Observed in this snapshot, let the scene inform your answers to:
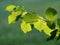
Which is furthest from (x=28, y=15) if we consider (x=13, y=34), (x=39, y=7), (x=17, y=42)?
(x=39, y=7)

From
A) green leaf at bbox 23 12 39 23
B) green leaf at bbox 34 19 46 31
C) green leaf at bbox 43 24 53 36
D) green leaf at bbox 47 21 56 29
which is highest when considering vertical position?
green leaf at bbox 23 12 39 23

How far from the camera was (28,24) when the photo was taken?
49 centimetres

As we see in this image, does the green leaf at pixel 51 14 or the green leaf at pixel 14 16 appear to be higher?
the green leaf at pixel 51 14

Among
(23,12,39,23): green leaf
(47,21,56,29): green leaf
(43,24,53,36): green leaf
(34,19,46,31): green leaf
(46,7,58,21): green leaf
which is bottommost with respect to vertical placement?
(43,24,53,36): green leaf

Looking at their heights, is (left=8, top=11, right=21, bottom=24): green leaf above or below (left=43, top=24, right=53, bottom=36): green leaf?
above

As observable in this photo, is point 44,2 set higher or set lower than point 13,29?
higher

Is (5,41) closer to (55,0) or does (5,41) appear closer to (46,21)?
(55,0)

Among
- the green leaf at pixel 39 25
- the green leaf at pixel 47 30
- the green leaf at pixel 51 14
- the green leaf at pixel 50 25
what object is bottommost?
the green leaf at pixel 47 30

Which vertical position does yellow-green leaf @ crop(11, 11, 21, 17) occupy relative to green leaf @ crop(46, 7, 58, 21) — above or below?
below

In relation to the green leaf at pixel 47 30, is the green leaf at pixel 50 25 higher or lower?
higher

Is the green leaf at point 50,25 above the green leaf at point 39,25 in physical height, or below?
above

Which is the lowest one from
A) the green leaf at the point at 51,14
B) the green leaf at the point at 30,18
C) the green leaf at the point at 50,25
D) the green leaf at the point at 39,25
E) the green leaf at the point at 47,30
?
the green leaf at the point at 47,30

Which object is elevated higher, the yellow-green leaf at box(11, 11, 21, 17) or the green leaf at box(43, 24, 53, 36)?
the yellow-green leaf at box(11, 11, 21, 17)

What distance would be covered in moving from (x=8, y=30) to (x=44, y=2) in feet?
4.88
